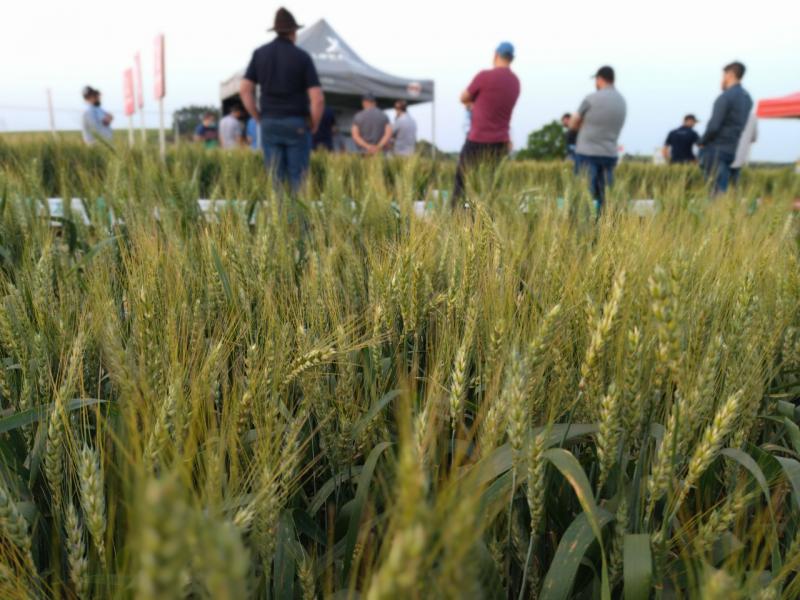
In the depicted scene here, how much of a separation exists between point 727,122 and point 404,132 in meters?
3.16

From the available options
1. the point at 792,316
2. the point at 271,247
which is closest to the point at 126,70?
the point at 271,247

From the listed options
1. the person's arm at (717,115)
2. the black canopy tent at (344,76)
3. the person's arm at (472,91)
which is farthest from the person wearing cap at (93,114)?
the person's arm at (717,115)

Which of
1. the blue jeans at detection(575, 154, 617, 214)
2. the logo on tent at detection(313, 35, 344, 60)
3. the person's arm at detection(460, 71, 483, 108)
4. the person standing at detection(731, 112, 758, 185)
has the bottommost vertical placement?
the blue jeans at detection(575, 154, 617, 214)

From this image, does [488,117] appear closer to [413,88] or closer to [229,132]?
[229,132]

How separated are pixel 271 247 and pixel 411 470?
3.33 ft

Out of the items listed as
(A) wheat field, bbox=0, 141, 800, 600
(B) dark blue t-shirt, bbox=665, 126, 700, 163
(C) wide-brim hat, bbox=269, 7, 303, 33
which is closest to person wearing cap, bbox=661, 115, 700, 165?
(B) dark blue t-shirt, bbox=665, 126, 700, 163

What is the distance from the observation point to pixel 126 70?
10719 millimetres

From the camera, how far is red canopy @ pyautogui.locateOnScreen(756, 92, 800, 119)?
23.1ft

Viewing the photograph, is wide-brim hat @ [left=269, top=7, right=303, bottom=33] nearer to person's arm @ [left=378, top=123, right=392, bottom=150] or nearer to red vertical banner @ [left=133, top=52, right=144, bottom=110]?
person's arm @ [left=378, top=123, right=392, bottom=150]

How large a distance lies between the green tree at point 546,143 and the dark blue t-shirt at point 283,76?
13394 mm

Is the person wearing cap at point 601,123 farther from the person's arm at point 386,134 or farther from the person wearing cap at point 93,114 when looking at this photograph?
the person wearing cap at point 93,114

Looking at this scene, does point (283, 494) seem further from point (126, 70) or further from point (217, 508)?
point (126, 70)

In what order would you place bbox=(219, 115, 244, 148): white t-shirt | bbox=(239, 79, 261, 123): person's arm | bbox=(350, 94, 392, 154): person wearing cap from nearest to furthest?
bbox=(239, 79, 261, 123): person's arm < bbox=(350, 94, 392, 154): person wearing cap < bbox=(219, 115, 244, 148): white t-shirt

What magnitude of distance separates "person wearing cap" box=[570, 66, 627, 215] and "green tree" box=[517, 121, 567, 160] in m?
12.2
